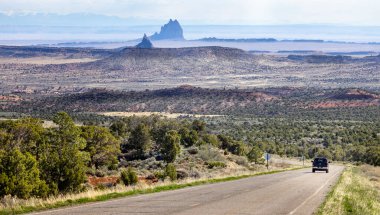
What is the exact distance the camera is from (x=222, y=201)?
21.1 m

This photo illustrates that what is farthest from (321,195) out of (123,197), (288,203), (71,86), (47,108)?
(71,86)

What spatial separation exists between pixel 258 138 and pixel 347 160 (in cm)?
1203

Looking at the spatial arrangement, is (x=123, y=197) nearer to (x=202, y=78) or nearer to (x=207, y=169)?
(x=207, y=169)

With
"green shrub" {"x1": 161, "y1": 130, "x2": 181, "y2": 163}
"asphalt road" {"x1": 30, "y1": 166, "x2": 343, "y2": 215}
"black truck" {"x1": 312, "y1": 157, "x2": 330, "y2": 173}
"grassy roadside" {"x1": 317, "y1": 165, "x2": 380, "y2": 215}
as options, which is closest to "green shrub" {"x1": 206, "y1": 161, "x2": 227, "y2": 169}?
"green shrub" {"x1": 161, "y1": 130, "x2": 181, "y2": 163}

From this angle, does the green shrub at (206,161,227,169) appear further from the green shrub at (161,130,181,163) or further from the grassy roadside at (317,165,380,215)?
the grassy roadside at (317,165,380,215)

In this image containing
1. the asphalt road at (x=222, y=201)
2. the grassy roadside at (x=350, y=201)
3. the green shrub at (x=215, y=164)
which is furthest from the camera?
the green shrub at (x=215, y=164)

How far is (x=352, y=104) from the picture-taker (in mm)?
113062

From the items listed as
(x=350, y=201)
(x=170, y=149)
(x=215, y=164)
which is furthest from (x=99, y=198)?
(x=170, y=149)

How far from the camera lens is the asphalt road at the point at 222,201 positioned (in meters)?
18.2

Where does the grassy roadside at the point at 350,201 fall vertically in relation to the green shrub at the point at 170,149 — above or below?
above

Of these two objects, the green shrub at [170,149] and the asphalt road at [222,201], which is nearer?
the asphalt road at [222,201]

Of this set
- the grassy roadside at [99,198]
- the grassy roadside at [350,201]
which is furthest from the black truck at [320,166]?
the grassy roadside at [99,198]

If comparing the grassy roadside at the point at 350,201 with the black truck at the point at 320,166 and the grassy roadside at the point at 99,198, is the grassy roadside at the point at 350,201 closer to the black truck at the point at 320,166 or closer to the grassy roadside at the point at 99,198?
the grassy roadside at the point at 99,198

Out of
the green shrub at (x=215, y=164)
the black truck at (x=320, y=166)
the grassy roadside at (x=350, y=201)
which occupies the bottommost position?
the black truck at (x=320, y=166)
